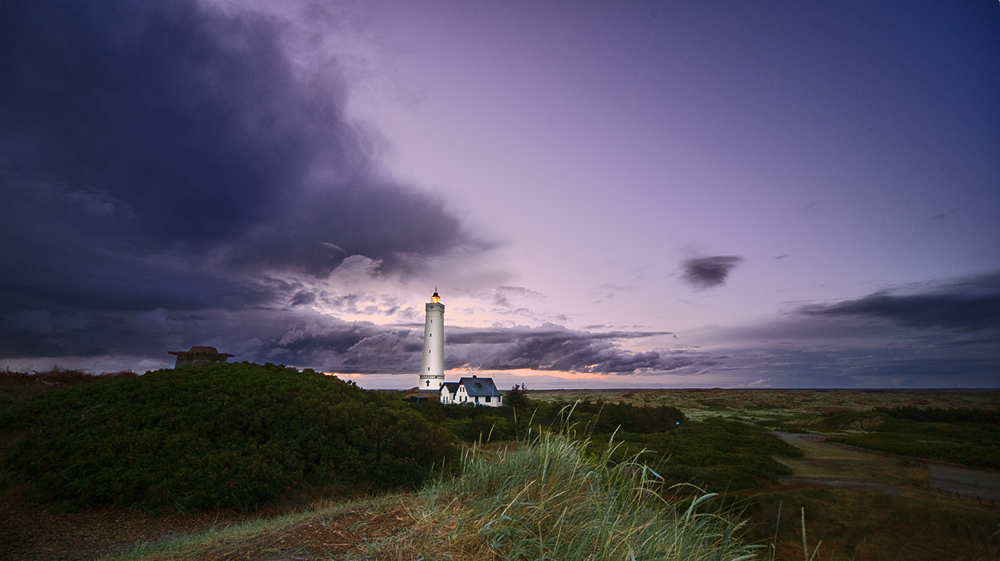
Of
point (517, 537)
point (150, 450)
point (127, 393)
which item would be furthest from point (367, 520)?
point (127, 393)

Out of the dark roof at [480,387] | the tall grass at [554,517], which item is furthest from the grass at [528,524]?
the dark roof at [480,387]

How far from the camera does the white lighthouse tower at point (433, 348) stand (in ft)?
154

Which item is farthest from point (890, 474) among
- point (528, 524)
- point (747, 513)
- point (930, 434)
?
point (528, 524)

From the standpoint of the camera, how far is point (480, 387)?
5134 cm

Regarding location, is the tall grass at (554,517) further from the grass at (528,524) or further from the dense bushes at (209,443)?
the dense bushes at (209,443)

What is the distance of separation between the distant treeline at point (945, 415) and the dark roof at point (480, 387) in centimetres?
3812

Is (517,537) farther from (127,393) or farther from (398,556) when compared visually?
(127,393)

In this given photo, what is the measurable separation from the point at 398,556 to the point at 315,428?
7.62 meters

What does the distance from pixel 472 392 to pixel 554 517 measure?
153 feet

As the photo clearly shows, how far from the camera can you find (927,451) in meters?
9.15

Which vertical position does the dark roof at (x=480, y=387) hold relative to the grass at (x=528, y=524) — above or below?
below

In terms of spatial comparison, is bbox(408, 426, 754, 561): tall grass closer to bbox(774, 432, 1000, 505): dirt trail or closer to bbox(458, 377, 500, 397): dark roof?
bbox(774, 432, 1000, 505): dirt trail

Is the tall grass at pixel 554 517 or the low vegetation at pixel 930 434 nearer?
the tall grass at pixel 554 517

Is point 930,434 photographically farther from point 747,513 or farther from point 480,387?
point 480,387
